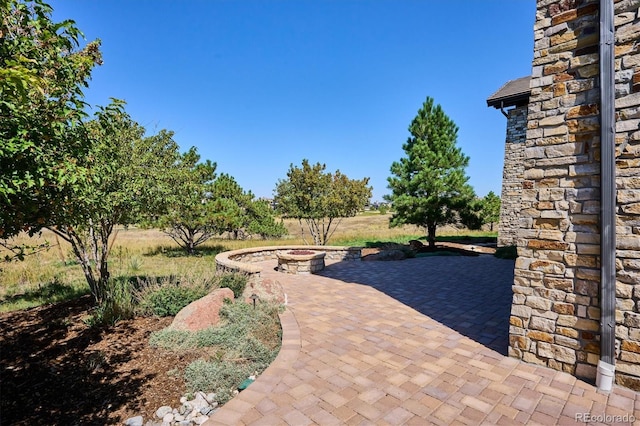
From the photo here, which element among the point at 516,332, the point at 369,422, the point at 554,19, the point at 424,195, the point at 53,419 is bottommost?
the point at 53,419

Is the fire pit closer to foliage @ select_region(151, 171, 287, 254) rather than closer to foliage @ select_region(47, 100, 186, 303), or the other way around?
foliage @ select_region(47, 100, 186, 303)

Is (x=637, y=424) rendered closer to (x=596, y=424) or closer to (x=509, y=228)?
(x=596, y=424)

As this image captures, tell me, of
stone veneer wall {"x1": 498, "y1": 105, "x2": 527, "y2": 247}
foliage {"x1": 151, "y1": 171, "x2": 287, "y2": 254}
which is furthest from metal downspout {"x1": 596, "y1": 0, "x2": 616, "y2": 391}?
stone veneer wall {"x1": 498, "y1": 105, "x2": 527, "y2": 247}

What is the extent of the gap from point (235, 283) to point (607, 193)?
6360 mm

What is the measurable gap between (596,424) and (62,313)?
8.59 m

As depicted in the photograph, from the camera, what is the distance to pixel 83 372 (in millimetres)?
4176

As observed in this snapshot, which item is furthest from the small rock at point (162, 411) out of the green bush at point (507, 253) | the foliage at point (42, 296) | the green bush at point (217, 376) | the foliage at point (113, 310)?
the green bush at point (507, 253)

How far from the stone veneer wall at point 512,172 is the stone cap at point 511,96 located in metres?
0.33

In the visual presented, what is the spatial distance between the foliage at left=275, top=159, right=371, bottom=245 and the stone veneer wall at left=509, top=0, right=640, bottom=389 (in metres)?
13.3

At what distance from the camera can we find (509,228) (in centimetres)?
1484

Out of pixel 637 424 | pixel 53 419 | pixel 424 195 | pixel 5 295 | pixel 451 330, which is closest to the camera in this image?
pixel 637 424

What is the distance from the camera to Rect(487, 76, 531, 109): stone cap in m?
13.7

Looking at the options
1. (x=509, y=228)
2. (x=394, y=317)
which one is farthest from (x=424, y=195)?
(x=394, y=317)

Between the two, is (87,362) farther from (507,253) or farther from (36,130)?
(507,253)
